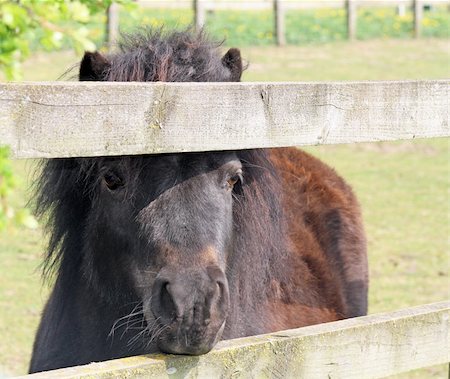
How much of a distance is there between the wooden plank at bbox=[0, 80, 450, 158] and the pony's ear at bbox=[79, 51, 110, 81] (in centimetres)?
78

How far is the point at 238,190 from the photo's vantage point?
333cm

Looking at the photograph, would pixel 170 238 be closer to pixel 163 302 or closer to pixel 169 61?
pixel 163 302

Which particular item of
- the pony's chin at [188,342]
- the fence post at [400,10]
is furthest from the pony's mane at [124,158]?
the fence post at [400,10]

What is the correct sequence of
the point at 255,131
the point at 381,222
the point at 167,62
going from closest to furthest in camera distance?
the point at 255,131 → the point at 167,62 → the point at 381,222

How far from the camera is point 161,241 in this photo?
2779mm

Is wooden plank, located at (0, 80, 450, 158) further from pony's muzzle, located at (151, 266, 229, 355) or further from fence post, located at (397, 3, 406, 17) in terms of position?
fence post, located at (397, 3, 406, 17)

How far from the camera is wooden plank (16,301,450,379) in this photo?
8.14 feet

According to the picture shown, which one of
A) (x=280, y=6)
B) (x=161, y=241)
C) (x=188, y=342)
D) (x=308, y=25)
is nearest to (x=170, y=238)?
(x=161, y=241)

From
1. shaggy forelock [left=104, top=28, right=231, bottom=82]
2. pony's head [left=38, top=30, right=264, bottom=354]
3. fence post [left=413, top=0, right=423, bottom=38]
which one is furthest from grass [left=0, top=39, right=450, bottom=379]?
fence post [left=413, top=0, right=423, bottom=38]

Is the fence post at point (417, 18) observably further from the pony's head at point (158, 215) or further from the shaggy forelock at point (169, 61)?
the shaggy forelock at point (169, 61)

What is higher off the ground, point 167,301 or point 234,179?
point 234,179

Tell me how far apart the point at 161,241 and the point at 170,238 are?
37 millimetres

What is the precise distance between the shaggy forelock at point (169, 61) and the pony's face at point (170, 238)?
1.19 feet

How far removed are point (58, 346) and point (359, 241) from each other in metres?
2.70
